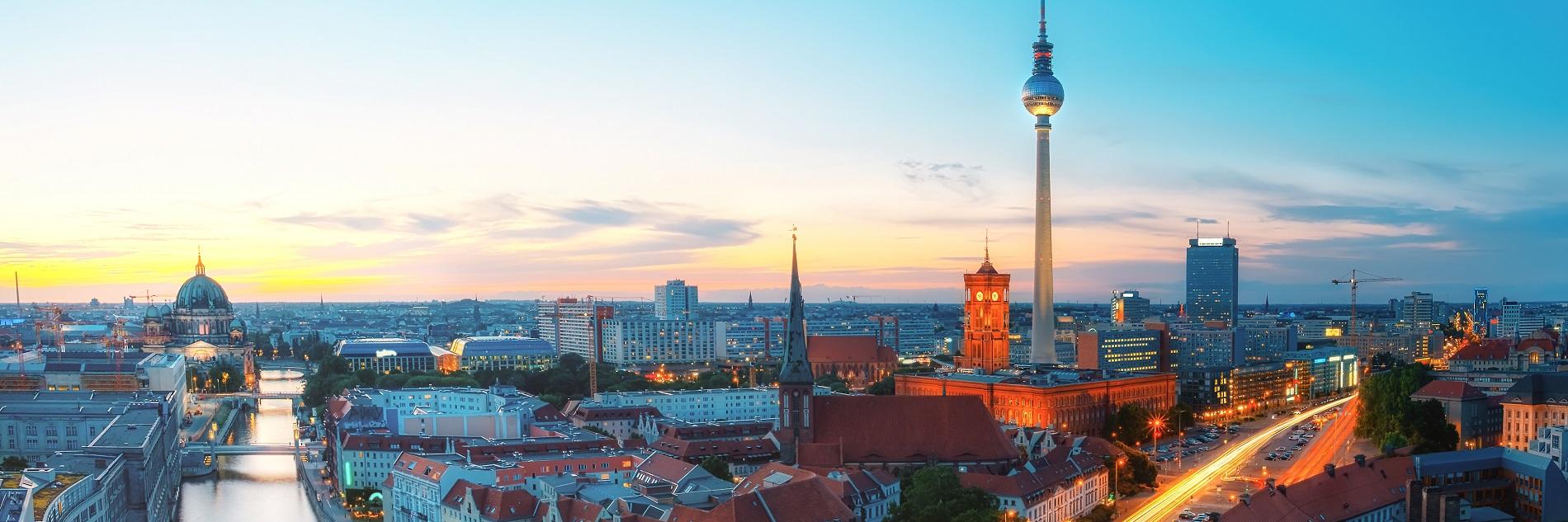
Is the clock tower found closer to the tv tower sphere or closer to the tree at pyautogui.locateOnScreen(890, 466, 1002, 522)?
the tv tower sphere

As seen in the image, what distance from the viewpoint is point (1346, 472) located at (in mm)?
29391

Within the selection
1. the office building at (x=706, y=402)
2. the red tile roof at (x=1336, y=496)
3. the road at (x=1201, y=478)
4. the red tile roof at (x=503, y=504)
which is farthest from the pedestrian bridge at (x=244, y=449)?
the red tile roof at (x=1336, y=496)

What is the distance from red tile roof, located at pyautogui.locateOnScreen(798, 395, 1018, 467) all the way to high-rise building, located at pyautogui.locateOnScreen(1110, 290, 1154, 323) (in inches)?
4505

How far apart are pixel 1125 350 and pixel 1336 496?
5199 centimetres

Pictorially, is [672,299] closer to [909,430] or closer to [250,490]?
[250,490]

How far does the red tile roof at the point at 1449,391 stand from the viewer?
4128cm

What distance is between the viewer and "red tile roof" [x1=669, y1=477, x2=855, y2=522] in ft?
77.9

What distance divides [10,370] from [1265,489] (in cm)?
6541

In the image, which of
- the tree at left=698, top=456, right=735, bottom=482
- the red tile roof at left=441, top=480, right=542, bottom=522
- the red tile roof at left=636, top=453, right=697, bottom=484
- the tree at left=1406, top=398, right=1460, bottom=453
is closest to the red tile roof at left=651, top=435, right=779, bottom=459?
the tree at left=698, top=456, right=735, bottom=482

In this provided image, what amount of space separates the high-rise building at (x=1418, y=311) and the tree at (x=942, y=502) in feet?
374

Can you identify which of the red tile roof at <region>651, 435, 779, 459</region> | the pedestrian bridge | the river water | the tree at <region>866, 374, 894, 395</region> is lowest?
the river water

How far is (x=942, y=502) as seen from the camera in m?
27.8

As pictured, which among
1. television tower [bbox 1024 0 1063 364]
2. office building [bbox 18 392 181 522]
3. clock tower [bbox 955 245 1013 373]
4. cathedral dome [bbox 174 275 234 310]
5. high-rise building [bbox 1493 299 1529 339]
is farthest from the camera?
high-rise building [bbox 1493 299 1529 339]

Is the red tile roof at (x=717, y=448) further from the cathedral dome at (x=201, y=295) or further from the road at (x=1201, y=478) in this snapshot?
the cathedral dome at (x=201, y=295)
